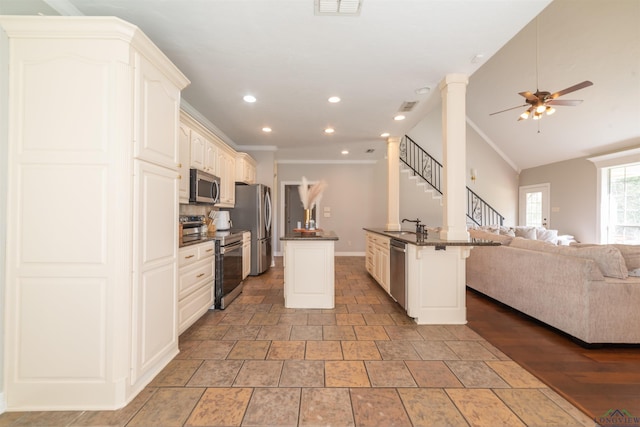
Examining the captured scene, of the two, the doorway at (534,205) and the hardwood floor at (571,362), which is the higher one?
the doorway at (534,205)

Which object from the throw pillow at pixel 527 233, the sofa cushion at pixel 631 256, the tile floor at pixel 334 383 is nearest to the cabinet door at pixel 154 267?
the tile floor at pixel 334 383

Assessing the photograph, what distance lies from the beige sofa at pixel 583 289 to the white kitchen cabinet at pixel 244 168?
4651 mm

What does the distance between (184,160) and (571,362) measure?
436 centimetres

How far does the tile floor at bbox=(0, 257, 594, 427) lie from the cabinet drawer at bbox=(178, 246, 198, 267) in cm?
72

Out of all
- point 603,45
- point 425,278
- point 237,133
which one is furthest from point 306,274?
point 603,45

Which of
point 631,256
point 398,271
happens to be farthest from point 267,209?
point 631,256

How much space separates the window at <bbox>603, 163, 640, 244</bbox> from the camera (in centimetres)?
573

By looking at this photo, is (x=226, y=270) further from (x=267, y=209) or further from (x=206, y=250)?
(x=267, y=209)

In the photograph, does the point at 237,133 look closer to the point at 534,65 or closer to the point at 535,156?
the point at 534,65

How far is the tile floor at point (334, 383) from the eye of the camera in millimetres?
1625

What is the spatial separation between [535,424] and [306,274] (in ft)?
8.14

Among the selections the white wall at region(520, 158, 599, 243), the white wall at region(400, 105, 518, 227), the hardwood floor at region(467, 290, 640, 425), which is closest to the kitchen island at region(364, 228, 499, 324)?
the hardwood floor at region(467, 290, 640, 425)

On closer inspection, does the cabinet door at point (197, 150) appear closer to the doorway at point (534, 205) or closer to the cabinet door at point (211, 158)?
the cabinet door at point (211, 158)

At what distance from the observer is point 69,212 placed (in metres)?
1.74
